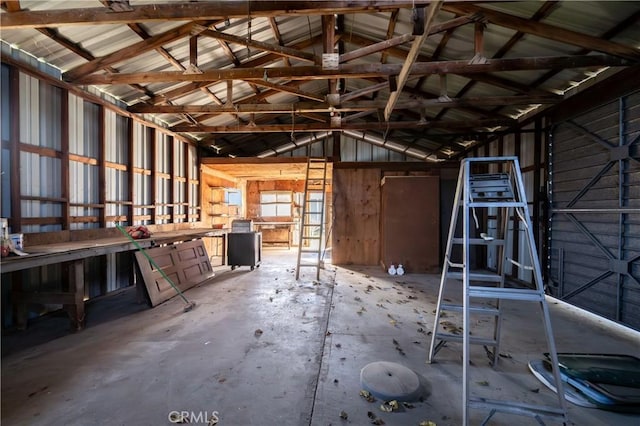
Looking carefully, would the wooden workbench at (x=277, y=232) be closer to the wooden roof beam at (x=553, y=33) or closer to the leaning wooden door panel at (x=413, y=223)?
the leaning wooden door panel at (x=413, y=223)

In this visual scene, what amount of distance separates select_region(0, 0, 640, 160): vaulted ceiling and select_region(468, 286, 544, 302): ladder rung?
214cm

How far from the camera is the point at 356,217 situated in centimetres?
736

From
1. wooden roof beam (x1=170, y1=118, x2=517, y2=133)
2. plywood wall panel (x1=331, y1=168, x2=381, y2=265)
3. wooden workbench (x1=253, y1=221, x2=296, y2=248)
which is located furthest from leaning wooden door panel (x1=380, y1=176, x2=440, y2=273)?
wooden workbench (x1=253, y1=221, x2=296, y2=248)

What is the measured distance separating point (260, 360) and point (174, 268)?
3.05 m

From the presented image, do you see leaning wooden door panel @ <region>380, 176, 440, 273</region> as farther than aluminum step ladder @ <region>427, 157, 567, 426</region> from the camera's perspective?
Yes

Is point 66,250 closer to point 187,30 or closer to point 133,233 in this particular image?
point 133,233

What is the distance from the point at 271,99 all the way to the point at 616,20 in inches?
236

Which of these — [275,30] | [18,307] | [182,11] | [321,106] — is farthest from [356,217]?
[18,307]

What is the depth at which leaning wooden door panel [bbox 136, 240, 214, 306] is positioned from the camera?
14.0 ft

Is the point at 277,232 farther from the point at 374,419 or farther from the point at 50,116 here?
the point at 374,419

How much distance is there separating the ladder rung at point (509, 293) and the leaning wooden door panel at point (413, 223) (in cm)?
470

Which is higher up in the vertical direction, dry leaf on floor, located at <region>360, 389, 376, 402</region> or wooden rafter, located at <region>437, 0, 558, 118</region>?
wooden rafter, located at <region>437, 0, 558, 118</region>

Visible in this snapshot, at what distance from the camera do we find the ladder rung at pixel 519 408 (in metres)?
1.69

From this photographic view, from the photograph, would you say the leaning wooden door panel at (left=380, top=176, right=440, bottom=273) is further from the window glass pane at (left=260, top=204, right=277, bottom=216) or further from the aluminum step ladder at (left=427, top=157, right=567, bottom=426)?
the window glass pane at (left=260, top=204, right=277, bottom=216)
